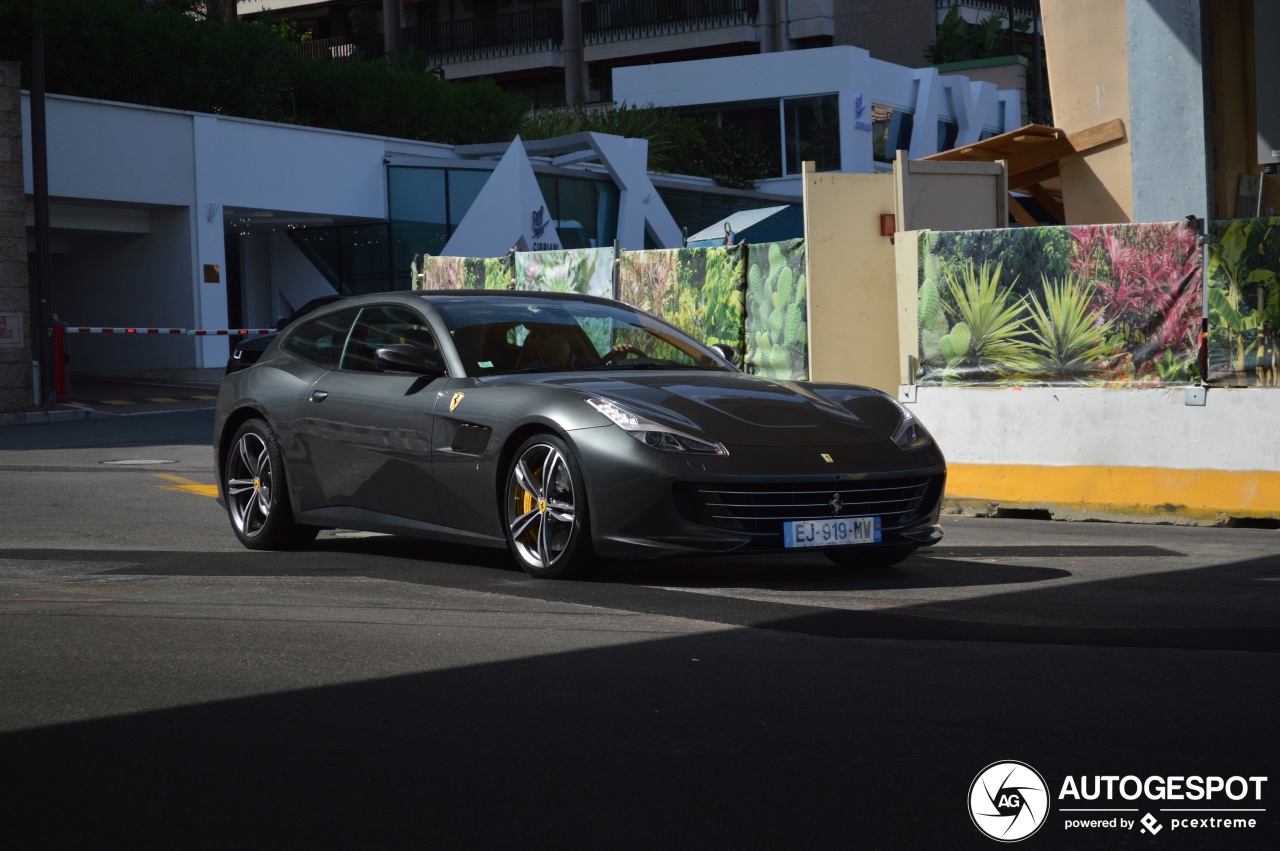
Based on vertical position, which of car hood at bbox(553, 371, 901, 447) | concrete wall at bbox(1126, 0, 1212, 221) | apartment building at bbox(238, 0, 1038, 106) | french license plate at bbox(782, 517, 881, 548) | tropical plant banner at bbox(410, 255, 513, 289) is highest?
apartment building at bbox(238, 0, 1038, 106)

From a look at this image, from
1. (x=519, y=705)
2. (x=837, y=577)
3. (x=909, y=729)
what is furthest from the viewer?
(x=837, y=577)

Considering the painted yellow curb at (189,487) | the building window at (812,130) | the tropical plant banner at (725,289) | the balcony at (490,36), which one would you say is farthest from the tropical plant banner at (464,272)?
the balcony at (490,36)

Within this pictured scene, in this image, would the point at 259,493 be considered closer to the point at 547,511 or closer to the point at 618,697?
the point at 547,511

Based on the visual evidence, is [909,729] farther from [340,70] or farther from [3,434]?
[340,70]

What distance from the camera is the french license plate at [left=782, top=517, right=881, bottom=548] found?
7547mm

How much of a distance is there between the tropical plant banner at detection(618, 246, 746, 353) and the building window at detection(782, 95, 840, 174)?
3583 cm

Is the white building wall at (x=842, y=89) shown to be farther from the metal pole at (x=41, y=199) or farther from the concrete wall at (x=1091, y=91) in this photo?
the concrete wall at (x=1091, y=91)

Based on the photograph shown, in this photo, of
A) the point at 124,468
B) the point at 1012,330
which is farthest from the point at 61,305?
the point at 1012,330

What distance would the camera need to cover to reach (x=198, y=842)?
12.6ft

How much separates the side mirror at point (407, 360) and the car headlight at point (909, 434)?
7.47 feet

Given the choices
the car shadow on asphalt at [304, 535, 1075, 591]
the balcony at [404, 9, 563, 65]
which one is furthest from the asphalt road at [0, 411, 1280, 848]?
the balcony at [404, 9, 563, 65]

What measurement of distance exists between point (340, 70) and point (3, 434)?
74.0 feet

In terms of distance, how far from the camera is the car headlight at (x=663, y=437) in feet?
Answer: 24.7

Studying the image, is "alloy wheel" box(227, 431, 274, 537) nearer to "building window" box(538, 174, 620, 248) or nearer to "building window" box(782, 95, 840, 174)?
"building window" box(538, 174, 620, 248)
